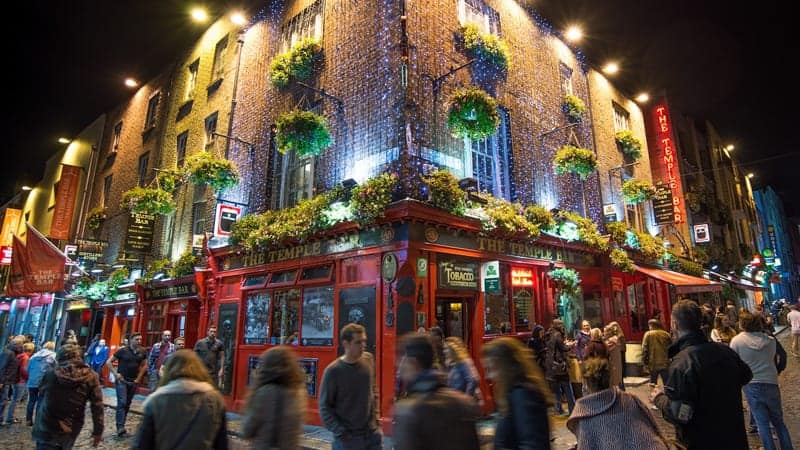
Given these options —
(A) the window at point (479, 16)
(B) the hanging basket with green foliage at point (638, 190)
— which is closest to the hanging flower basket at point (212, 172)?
(A) the window at point (479, 16)

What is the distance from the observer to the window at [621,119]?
20.3 m

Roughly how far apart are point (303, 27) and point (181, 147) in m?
7.77

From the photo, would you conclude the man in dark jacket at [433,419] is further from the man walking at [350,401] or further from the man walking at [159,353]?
the man walking at [159,353]

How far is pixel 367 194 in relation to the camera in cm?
951

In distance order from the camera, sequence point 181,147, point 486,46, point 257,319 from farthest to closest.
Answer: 1. point 181,147
2. point 486,46
3. point 257,319

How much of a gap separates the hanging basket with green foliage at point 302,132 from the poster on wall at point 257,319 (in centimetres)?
414

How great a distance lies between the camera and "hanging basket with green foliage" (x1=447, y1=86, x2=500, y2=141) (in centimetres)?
1046

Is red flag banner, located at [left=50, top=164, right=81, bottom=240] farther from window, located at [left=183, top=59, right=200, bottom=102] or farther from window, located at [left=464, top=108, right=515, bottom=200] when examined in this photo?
window, located at [left=464, top=108, right=515, bottom=200]

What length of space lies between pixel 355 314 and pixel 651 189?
13536 mm

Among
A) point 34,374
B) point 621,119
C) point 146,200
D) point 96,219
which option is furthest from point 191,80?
point 621,119

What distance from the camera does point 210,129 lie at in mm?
17000

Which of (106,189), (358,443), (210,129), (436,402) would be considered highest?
(210,129)

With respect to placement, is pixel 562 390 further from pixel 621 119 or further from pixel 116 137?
pixel 116 137

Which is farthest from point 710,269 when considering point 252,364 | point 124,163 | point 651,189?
point 124,163
